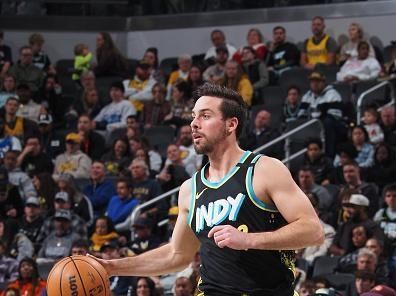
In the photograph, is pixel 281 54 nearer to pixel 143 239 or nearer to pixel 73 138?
pixel 73 138

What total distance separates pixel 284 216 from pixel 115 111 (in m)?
10.8

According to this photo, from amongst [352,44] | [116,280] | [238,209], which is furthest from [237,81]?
[238,209]

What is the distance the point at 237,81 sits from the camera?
15656 mm

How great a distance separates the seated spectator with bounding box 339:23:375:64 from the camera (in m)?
15.6

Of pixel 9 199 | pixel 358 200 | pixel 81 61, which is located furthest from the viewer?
pixel 81 61

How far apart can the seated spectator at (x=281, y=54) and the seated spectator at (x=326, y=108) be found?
1141 mm

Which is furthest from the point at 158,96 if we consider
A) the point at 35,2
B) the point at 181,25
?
the point at 35,2

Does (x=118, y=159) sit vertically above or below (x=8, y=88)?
below

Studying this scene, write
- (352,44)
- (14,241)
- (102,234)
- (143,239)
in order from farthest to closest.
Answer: (352,44), (14,241), (102,234), (143,239)

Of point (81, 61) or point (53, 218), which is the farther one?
point (81, 61)

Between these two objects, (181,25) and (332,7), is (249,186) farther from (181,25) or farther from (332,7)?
(181,25)

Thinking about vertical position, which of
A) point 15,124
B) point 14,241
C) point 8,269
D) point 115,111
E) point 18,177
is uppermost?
point 115,111

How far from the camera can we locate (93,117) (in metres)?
16.6

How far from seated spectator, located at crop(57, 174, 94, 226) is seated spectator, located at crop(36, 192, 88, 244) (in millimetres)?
78
